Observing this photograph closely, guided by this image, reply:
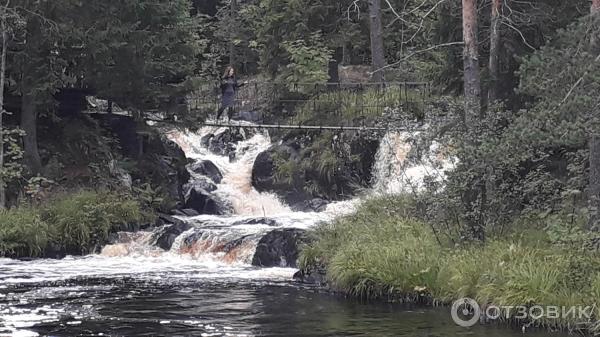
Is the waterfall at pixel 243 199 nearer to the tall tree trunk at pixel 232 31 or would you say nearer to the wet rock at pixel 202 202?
the wet rock at pixel 202 202

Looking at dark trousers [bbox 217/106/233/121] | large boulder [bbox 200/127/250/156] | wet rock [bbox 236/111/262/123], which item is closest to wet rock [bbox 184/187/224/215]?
large boulder [bbox 200/127/250/156]

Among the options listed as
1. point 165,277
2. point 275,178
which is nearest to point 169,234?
point 165,277

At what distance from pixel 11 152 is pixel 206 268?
20.6 feet

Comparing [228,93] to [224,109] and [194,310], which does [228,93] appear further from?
[194,310]

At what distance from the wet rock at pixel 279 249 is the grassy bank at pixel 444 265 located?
1608 mm

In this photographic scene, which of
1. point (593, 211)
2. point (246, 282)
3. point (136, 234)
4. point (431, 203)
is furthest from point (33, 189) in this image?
point (593, 211)

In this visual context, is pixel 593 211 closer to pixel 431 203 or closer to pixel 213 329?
pixel 431 203

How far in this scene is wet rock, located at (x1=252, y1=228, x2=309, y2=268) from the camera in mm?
15242

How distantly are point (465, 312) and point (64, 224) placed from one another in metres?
10.3

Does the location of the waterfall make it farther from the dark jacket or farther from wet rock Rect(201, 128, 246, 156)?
the dark jacket

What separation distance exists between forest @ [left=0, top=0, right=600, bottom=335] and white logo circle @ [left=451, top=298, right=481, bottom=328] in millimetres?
138

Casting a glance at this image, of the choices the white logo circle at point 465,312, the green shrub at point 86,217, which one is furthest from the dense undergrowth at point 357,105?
the white logo circle at point 465,312

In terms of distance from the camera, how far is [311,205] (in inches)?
865

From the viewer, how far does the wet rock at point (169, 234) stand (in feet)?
56.6
